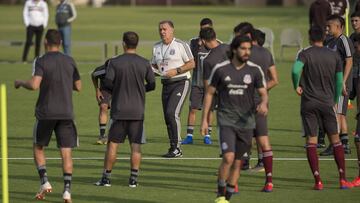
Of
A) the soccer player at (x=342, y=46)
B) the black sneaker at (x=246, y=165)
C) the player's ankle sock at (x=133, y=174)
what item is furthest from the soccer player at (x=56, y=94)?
the soccer player at (x=342, y=46)

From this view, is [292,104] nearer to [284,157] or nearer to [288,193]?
[284,157]

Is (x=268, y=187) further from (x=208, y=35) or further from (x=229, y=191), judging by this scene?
(x=208, y=35)

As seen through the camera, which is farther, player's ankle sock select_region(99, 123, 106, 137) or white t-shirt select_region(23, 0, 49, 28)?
white t-shirt select_region(23, 0, 49, 28)

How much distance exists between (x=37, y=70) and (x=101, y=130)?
20.8 ft

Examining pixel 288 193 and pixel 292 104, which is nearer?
pixel 288 193

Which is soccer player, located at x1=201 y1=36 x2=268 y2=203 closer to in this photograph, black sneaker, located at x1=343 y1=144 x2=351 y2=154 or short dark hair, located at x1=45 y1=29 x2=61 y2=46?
short dark hair, located at x1=45 y1=29 x2=61 y2=46

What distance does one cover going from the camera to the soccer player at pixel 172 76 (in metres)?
18.0

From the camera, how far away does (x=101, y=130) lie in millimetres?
19953

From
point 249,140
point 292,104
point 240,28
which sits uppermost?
point 240,28

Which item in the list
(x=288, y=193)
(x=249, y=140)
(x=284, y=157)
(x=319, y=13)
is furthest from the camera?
(x=319, y=13)

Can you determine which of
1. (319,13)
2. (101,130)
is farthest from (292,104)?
(101,130)

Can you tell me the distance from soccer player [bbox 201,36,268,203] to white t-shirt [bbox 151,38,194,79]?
4.89 metres

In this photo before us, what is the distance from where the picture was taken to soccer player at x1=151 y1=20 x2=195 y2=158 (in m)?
18.0

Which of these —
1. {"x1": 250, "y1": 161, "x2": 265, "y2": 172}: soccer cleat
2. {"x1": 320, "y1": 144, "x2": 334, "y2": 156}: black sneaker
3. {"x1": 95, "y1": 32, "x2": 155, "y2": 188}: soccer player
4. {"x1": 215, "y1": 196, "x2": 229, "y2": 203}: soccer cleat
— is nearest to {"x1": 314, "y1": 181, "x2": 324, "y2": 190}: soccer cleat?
{"x1": 250, "y1": 161, "x2": 265, "y2": 172}: soccer cleat
